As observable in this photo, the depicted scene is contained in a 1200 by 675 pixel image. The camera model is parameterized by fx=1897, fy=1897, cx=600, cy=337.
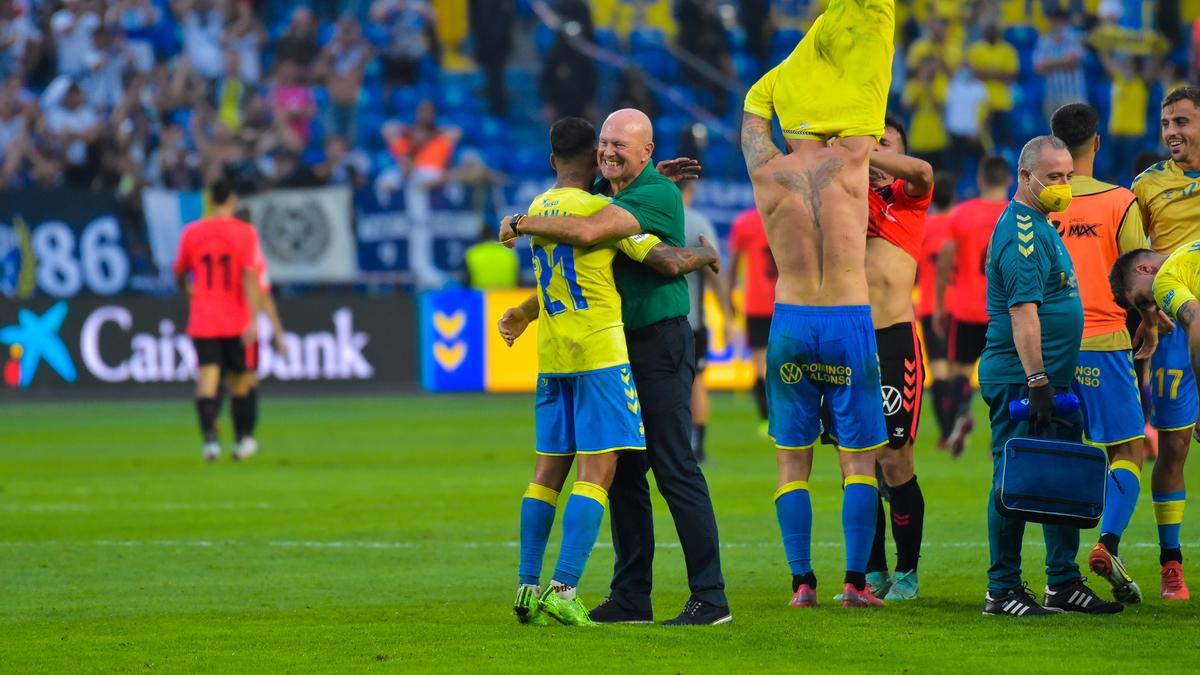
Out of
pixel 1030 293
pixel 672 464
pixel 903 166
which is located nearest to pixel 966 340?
pixel 903 166

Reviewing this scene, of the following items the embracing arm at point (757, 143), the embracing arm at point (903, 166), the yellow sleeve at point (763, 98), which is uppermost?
the yellow sleeve at point (763, 98)

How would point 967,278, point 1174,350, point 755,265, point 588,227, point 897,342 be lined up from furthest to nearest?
point 755,265
point 967,278
point 897,342
point 1174,350
point 588,227

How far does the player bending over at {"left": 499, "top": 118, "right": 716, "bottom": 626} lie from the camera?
7.77 meters

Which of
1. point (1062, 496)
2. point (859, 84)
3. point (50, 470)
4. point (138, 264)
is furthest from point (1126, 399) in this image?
point (138, 264)

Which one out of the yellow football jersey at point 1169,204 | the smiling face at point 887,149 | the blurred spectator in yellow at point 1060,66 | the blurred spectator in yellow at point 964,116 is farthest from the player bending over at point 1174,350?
the blurred spectator in yellow at point 1060,66

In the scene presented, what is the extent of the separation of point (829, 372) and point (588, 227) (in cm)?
127

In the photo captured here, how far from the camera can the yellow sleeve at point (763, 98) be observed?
27.0 ft

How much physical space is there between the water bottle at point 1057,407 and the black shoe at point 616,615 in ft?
5.80

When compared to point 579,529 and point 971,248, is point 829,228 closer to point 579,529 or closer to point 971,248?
point 579,529

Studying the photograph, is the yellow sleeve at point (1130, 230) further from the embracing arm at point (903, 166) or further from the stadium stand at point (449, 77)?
the stadium stand at point (449, 77)

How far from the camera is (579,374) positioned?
7801 mm

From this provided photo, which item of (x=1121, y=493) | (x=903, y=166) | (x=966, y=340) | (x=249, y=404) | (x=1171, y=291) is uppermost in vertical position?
(x=903, y=166)

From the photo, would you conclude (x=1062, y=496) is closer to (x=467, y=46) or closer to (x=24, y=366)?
(x=24, y=366)

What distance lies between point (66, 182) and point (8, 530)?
1412 cm
